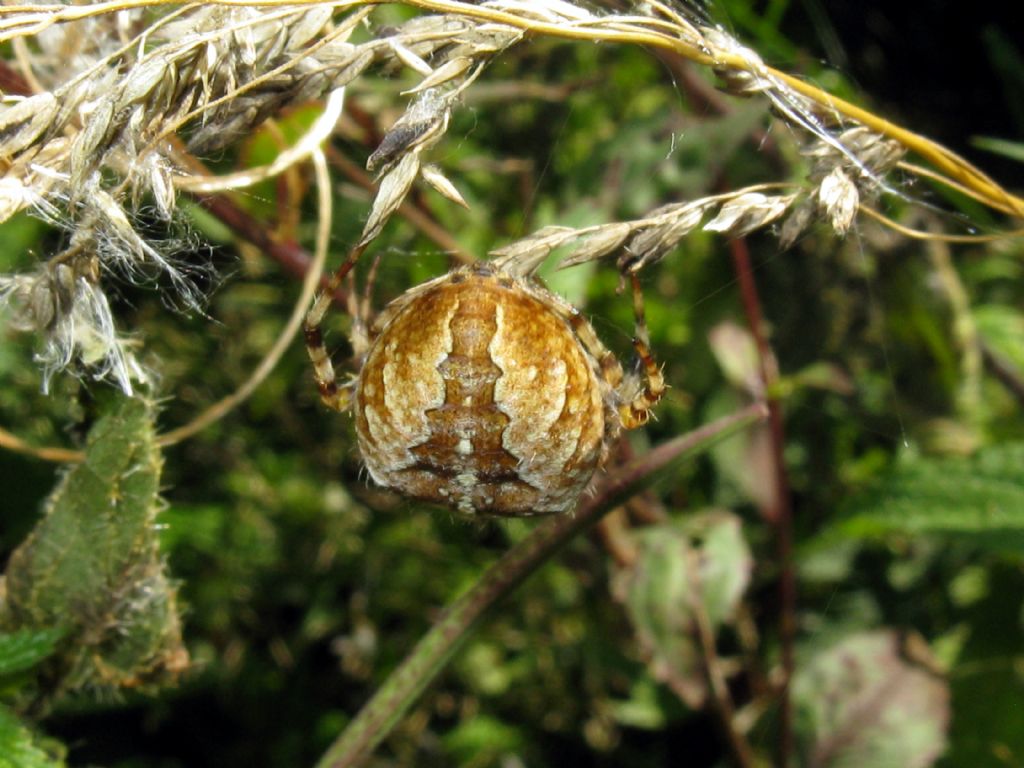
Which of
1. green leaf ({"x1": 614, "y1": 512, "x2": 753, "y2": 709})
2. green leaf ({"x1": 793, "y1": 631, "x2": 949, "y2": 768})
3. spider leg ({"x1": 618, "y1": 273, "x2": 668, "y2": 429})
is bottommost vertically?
green leaf ({"x1": 793, "y1": 631, "x2": 949, "y2": 768})

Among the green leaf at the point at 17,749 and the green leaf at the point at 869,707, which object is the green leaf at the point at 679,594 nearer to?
the green leaf at the point at 869,707

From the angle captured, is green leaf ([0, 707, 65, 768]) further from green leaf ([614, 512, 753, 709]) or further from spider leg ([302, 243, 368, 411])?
green leaf ([614, 512, 753, 709])

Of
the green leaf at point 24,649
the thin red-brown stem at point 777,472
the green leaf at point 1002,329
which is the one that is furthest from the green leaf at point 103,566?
the green leaf at point 1002,329

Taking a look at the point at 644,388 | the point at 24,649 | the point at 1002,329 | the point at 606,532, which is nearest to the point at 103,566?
the point at 24,649

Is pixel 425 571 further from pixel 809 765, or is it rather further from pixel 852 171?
pixel 852 171

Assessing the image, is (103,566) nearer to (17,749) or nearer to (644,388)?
(17,749)

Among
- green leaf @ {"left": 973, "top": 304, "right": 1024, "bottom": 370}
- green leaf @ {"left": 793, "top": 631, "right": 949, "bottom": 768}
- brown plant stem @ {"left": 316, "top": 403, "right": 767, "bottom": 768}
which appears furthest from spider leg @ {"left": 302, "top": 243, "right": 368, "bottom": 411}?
green leaf @ {"left": 973, "top": 304, "right": 1024, "bottom": 370}

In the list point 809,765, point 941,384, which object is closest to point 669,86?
point 941,384
